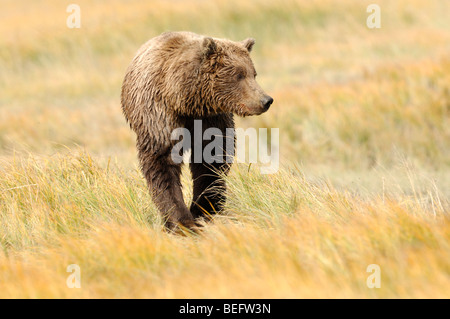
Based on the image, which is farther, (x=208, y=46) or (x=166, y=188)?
(x=166, y=188)

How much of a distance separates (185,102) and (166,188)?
81 cm

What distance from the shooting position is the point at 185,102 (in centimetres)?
583

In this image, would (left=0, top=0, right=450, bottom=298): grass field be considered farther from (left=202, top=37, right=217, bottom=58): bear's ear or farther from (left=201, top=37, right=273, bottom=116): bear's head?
(left=202, top=37, right=217, bottom=58): bear's ear

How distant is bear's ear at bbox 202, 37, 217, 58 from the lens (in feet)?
19.0

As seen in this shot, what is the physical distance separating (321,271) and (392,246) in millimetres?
597

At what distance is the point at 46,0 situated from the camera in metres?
26.8

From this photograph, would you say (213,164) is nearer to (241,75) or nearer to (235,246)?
(241,75)

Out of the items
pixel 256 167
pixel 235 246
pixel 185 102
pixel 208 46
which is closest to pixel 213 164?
pixel 256 167

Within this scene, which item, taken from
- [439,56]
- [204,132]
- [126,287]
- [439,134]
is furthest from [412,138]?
[126,287]

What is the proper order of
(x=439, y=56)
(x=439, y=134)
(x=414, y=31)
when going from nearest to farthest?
(x=439, y=134), (x=439, y=56), (x=414, y=31)

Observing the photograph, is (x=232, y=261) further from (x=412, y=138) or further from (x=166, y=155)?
(x=412, y=138)

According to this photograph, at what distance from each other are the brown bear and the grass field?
25cm

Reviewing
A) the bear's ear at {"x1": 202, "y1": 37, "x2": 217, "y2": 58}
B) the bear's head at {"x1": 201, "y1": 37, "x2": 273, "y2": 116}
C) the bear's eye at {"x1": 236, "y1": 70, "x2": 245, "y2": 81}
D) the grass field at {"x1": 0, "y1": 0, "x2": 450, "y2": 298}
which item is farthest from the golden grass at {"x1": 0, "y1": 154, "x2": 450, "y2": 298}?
the bear's ear at {"x1": 202, "y1": 37, "x2": 217, "y2": 58}
